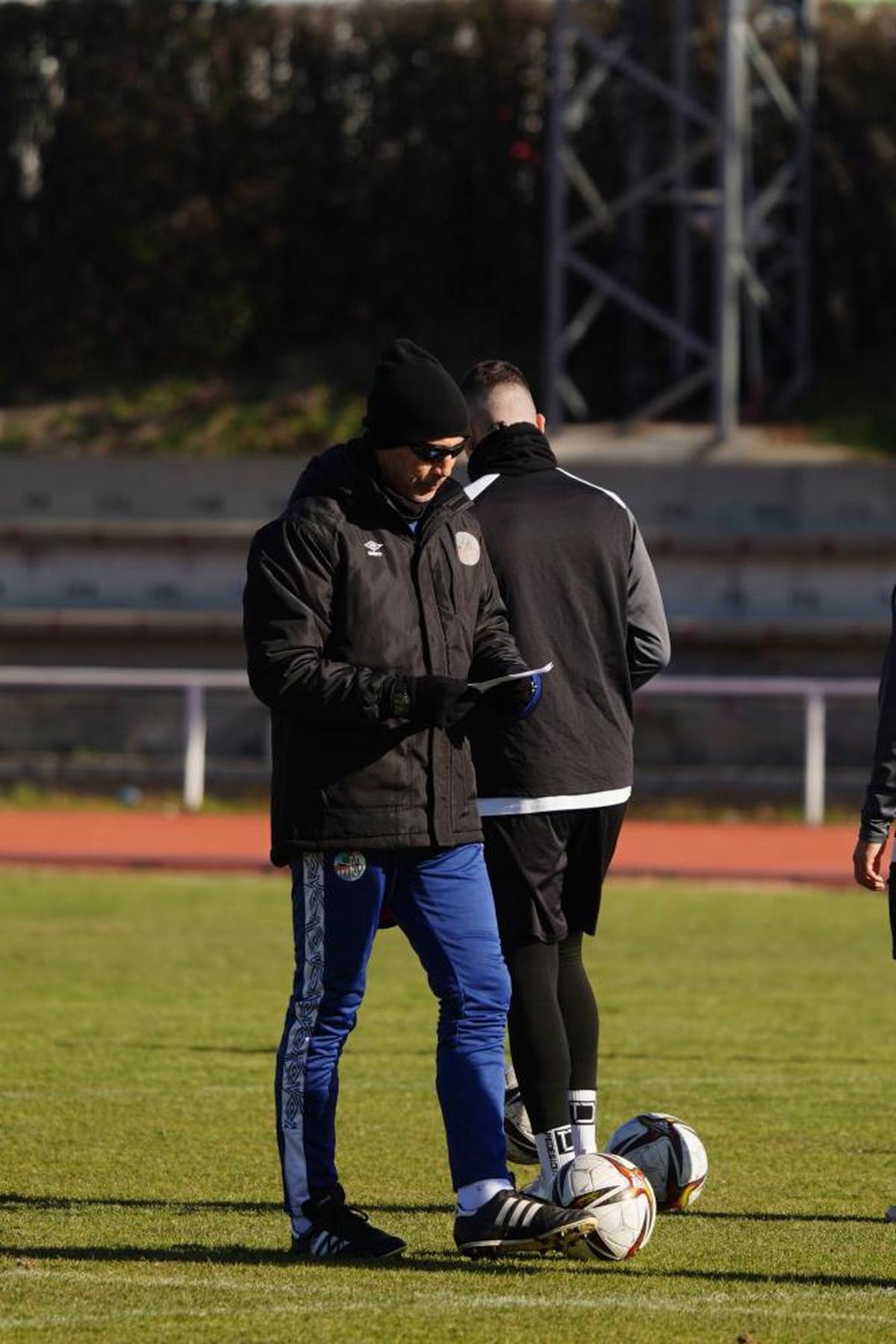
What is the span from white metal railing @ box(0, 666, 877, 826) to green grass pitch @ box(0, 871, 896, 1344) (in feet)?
19.6

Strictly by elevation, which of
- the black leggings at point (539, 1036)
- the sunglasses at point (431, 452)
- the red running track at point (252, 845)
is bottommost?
the red running track at point (252, 845)

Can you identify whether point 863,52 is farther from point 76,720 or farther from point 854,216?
point 76,720

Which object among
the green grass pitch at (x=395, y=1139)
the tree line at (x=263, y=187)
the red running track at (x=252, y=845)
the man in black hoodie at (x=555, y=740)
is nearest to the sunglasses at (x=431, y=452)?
the man in black hoodie at (x=555, y=740)

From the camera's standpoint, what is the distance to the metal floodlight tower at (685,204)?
2622 centimetres

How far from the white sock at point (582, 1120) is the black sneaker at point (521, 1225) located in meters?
0.56

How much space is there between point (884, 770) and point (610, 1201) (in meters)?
1.26

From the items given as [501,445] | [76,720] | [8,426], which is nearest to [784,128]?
[8,426]

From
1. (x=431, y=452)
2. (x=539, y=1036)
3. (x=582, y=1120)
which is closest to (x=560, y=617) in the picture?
(x=431, y=452)

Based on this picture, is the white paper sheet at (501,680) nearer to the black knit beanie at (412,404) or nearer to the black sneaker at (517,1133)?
the black knit beanie at (412,404)

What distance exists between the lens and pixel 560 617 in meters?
6.30

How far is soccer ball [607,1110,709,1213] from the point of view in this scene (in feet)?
21.6

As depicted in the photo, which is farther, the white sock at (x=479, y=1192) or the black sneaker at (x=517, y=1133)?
the black sneaker at (x=517, y=1133)

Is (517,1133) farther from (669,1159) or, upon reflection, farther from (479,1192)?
(479,1192)

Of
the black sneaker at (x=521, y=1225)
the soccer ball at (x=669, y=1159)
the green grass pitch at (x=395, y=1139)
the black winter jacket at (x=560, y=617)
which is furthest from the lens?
the soccer ball at (x=669, y=1159)
